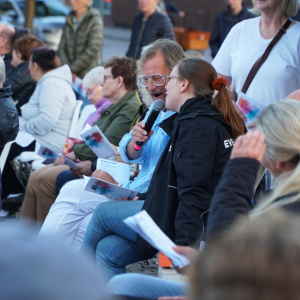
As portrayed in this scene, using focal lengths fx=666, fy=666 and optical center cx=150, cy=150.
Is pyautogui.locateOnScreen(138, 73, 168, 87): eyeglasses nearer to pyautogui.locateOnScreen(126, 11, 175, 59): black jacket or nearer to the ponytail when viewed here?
the ponytail

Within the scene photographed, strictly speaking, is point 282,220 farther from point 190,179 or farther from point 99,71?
point 99,71

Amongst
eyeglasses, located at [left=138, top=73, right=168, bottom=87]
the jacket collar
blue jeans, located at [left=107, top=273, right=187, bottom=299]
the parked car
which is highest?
blue jeans, located at [left=107, top=273, right=187, bottom=299]

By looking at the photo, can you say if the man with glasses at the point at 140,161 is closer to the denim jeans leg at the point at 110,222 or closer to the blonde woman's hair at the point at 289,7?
the denim jeans leg at the point at 110,222

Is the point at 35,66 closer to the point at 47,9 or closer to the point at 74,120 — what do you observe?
the point at 74,120

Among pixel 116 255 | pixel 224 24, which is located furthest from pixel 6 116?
pixel 224 24

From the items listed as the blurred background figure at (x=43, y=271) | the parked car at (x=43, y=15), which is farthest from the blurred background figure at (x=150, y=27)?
the parked car at (x=43, y=15)

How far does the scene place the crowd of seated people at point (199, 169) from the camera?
155 centimetres

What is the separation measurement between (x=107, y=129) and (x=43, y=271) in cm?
423

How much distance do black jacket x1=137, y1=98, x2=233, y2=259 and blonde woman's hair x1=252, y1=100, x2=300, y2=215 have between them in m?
0.65

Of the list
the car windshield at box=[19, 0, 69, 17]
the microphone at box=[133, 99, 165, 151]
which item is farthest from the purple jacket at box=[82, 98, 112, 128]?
the car windshield at box=[19, 0, 69, 17]

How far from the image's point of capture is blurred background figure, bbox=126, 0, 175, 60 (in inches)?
338

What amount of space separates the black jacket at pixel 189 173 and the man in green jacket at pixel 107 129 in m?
1.74

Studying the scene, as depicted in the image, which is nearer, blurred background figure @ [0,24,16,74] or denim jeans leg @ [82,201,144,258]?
denim jeans leg @ [82,201,144,258]

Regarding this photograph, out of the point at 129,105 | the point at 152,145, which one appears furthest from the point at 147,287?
the point at 129,105
